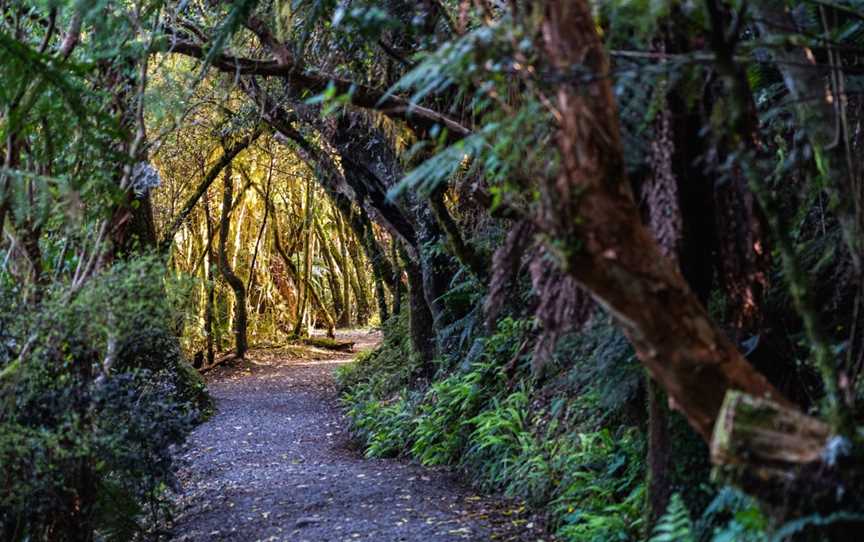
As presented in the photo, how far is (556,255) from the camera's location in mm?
2521

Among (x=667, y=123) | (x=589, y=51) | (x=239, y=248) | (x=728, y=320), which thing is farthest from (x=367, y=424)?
(x=239, y=248)

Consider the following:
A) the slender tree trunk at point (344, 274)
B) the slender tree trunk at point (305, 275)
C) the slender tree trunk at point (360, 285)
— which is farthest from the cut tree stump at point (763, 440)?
the slender tree trunk at point (360, 285)

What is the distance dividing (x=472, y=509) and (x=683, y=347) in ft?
13.8

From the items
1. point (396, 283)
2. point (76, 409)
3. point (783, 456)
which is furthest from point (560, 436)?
point (396, 283)

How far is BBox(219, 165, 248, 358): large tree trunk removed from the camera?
17.4 m

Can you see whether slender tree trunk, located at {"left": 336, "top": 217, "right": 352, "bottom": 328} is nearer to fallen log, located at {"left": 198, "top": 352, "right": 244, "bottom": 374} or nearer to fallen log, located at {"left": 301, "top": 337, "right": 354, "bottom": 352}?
fallen log, located at {"left": 301, "top": 337, "right": 354, "bottom": 352}

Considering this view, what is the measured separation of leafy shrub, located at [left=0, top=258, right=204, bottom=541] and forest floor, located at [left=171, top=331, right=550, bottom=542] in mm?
845

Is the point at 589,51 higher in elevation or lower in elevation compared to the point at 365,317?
higher

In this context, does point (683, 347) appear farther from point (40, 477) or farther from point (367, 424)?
point (367, 424)

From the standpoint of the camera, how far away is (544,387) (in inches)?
278

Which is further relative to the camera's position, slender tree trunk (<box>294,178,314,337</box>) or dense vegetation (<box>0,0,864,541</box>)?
slender tree trunk (<box>294,178,314,337</box>)

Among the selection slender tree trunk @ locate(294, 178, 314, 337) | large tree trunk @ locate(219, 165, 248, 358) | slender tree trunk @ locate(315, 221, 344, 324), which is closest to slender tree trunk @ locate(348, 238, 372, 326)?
slender tree trunk @ locate(315, 221, 344, 324)

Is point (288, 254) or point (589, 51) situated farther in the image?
point (288, 254)

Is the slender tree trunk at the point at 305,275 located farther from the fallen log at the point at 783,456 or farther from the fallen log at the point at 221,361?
the fallen log at the point at 783,456
